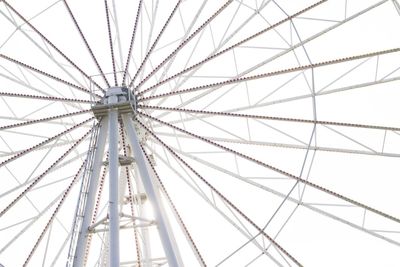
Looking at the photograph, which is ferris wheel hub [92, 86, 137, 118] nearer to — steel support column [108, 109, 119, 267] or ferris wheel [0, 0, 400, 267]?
ferris wheel [0, 0, 400, 267]

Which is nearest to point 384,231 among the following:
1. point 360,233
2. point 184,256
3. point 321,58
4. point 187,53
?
point 360,233

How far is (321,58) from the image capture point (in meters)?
21.9

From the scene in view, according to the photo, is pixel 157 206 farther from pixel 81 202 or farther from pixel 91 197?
pixel 81 202

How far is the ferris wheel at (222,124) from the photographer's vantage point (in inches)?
827

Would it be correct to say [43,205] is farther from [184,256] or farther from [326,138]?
[326,138]

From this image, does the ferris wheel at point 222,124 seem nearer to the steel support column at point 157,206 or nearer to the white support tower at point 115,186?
the white support tower at point 115,186

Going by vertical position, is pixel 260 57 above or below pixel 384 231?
above

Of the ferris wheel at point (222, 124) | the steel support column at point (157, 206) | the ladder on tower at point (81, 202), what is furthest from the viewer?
the ferris wheel at point (222, 124)

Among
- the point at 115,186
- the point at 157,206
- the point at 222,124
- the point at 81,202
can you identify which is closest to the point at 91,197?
the point at 81,202

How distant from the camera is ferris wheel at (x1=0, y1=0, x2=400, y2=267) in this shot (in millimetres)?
21000

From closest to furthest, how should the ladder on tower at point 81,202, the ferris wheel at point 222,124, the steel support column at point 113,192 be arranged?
the steel support column at point 113,192 → the ladder on tower at point 81,202 → the ferris wheel at point 222,124

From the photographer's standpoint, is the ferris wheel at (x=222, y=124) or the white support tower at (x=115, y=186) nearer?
the white support tower at (x=115, y=186)

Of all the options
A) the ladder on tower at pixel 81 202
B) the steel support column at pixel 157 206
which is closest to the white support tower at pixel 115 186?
the steel support column at pixel 157 206

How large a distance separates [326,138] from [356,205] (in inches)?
103
